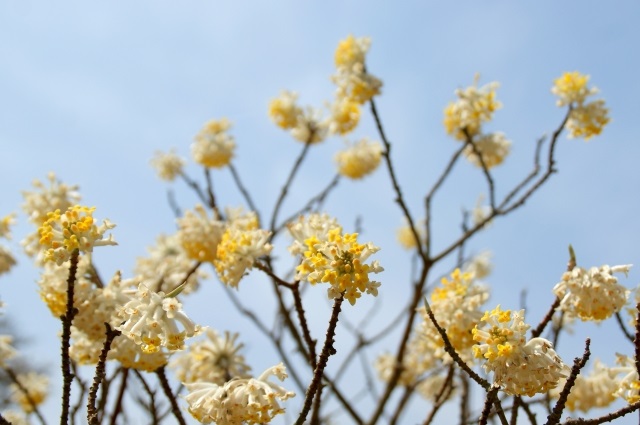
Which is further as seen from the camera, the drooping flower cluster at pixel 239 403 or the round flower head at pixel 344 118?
the round flower head at pixel 344 118

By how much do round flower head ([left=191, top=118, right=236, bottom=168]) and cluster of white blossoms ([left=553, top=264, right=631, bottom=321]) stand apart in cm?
405

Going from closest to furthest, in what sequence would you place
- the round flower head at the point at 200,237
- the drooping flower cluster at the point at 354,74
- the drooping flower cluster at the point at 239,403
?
the drooping flower cluster at the point at 239,403
the round flower head at the point at 200,237
the drooping flower cluster at the point at 354,74

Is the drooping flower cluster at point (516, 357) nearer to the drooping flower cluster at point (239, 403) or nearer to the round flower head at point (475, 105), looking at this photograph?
the drooping flower cluster at point (239, 403)

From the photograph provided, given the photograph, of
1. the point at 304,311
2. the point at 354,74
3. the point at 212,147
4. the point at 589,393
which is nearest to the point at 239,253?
the point at 304,311

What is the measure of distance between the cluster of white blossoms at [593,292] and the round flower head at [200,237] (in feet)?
6.85

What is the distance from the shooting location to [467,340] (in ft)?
8.42

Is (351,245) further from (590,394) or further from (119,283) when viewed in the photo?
(590,394)

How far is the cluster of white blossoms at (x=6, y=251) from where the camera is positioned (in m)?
3.39

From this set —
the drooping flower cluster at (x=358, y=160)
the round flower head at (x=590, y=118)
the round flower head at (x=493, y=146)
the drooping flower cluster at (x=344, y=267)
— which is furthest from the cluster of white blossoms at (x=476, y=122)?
the drooping flower cluster at (x=344, y=267)

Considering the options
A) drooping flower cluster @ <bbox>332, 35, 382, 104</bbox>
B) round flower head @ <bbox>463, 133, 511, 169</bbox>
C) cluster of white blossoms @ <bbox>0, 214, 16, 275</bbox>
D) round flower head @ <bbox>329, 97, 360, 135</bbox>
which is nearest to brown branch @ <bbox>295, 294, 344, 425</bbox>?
cluster of white blossoms @ <bbox>0, 214, 16, 275</bbox>

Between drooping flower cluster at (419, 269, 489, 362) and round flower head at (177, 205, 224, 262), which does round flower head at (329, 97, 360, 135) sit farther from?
drooping flower cluster at (419, 269, 489, 362)

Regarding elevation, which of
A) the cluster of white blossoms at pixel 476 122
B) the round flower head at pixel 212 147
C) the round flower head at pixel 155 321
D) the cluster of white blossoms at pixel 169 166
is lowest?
the round flower head at pixel 155 321

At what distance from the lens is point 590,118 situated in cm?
430

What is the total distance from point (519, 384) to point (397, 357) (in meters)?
3.13
